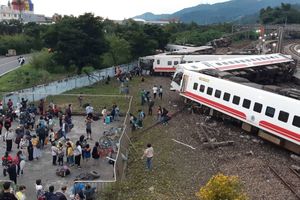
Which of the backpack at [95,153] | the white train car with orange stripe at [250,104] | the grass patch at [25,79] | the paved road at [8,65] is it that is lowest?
the paved road at [8,65]

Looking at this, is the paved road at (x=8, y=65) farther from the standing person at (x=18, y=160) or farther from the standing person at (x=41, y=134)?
the standing person at (x=18, y=160)

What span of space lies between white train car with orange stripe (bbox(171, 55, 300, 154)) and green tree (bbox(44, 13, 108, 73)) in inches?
678

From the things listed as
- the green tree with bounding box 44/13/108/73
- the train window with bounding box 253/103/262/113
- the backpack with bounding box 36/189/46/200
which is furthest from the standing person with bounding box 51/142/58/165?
the green tree with bounding box 44/13/108/73

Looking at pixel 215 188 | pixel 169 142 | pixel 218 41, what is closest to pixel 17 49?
Result: pixel 218 41

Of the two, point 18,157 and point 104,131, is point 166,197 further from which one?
point 104,131

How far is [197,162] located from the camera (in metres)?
17.5

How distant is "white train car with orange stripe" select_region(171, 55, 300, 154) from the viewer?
18.0 metres

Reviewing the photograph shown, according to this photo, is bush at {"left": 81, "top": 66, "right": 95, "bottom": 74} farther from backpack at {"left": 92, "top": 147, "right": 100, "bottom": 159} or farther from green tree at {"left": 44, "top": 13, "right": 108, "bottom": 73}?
backpack at {"left": 92, "top": 147, "right": 100, "bottom": 159}

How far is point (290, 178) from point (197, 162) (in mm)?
4005

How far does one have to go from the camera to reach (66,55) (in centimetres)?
4081

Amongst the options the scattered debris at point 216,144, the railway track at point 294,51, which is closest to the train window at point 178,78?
the scattered debris at point 216,144

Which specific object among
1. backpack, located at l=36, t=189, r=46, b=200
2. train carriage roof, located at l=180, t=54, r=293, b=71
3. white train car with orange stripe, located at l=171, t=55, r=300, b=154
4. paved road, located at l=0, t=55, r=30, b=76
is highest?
train carriage roof, located at l=180, t=54, r=293, b=71

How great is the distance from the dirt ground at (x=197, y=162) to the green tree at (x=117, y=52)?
25.1 metres

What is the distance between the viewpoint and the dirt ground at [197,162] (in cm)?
1452
